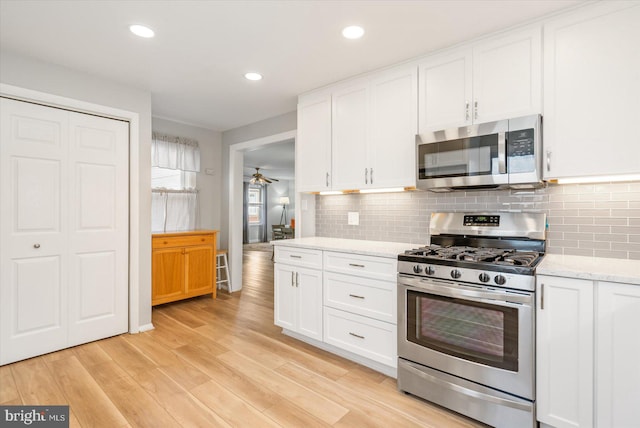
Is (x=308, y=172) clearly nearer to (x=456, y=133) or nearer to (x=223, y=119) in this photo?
(x=456, y=133)

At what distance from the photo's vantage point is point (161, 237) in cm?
400

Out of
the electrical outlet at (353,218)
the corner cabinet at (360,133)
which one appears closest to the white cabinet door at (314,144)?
the corner cabinet at (360,133)

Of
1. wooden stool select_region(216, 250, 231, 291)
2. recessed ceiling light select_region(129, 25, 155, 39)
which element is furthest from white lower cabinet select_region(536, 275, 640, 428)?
wooden stool select_region(216, 250, 231, 291)

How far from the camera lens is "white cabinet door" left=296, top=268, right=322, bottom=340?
285 cm

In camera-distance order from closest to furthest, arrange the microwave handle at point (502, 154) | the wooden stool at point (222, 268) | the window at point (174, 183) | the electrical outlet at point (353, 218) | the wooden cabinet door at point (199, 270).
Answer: the microwave handle at point (502, 154)
the electrical outlet at point (353, 218)
the wooden cabinet door at point (199, 270)
the window at point (174, 183)
the wooden stool at point (222, 268)

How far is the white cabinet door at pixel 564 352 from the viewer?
5.32 feet

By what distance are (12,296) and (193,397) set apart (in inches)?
71.9

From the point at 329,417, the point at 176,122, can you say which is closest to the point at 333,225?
the point at 329,417

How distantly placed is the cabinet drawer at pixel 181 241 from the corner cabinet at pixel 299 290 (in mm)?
1724

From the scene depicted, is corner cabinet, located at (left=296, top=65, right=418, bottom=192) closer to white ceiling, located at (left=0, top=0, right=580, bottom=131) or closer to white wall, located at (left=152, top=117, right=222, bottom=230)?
white ceiling, located at (left=0, top=0, right=580, bottom=131)

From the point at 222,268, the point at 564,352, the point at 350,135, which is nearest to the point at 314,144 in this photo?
the point at 350,135

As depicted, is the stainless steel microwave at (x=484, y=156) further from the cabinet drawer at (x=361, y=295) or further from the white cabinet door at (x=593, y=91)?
the cabinet drawer at (x=361, y=295)

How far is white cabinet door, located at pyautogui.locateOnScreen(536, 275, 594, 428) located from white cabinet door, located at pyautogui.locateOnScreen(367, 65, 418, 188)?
123cm

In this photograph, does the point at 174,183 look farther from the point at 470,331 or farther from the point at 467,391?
→ the point at 467,391
